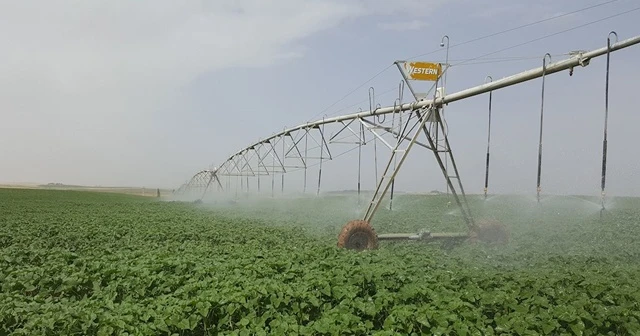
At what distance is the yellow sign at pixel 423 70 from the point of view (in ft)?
50.3

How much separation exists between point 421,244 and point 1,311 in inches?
390

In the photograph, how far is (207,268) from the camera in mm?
8836

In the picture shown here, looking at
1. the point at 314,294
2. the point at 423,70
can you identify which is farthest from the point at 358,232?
the point at 314,294

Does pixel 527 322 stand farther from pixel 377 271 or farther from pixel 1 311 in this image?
pixel 1 311

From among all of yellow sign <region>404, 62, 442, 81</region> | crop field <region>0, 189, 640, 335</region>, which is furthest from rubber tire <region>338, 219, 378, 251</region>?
yellow sign <region>404, 62, 442, 81</region>

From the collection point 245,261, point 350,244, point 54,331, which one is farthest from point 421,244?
point 54,331

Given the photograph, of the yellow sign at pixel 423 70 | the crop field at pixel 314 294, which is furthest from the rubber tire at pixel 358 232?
the yellow sign at pixel 423 70

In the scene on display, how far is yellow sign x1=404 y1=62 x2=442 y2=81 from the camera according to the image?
15344 mm

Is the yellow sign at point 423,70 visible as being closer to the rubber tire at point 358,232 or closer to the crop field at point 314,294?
the rubber tire at point 358,232

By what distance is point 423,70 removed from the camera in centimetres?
1540

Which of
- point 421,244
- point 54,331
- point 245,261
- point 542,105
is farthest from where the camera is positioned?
point 421,244

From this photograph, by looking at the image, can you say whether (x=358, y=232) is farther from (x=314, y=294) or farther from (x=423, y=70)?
(x=314, y=294)

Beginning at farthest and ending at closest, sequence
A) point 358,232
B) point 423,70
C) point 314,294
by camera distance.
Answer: point 423,70
point 358,232
point 314,294

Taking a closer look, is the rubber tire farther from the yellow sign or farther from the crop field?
the yellow sign
